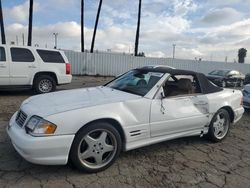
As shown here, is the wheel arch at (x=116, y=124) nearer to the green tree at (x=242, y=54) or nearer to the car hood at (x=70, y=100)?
the car hood at (x=70, y=100)

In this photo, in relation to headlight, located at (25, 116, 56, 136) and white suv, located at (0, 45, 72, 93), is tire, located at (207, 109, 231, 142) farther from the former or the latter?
white suv, located at (0, 45, 72, 93)

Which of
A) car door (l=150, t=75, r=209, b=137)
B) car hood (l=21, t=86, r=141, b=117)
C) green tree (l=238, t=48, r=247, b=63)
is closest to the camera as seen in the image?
car hood (l=21, t=86, r=141, b=117)

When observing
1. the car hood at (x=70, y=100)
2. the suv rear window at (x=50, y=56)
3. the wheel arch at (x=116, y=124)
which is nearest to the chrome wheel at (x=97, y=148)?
the wheel arch at (x=116, y=124)

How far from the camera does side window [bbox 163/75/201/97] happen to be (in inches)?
175

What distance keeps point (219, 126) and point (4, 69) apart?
23.2 ft

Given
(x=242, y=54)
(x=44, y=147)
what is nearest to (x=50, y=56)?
(x=44, y=147)

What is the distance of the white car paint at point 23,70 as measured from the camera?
8531 mm

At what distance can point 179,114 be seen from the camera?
4.09 metres

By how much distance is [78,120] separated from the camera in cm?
A: 315

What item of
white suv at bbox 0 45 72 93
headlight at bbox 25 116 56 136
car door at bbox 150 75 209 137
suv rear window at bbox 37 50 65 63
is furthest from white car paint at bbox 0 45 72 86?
car door at bbox 150 75 209 137

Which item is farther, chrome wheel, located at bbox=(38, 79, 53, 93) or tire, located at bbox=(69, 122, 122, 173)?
chrome wheel, located at bbox=(38, 79, 53, 93)

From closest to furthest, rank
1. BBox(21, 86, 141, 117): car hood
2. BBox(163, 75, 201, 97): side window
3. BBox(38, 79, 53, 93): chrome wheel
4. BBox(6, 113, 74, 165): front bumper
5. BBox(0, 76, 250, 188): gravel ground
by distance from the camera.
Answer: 1. BBox(6, 113, 74, 165): front bumper
2. BBox(0, 76, 250, 188): gravel ground
3. BBox(21, 86, 141, 117): car hood
4. BBox(163, 75, 201, 97): side window
5. BBox(38, 79, 53, 93): chrome wheel

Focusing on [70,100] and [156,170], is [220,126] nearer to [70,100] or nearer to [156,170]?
[156,170]

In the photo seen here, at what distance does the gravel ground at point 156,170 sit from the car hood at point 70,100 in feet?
2.62
